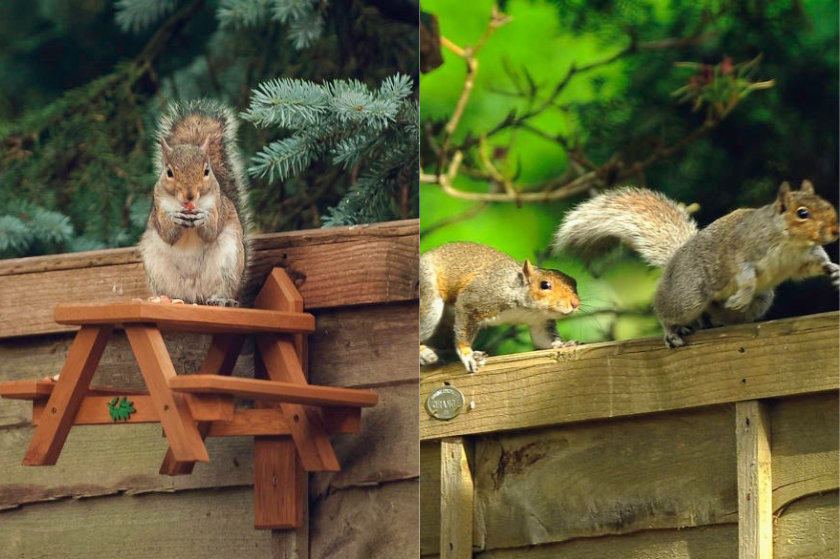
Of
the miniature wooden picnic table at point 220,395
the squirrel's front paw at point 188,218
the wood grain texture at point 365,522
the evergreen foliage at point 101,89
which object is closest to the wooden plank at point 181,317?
the miniature wooden picnic table at point 220,395

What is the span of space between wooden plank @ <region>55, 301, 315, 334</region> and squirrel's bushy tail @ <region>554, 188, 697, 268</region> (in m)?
0.32

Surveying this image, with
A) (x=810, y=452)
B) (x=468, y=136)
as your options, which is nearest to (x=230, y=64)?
(x=468, y=136)

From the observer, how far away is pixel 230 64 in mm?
2002

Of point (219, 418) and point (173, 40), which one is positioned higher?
point (173, 40)

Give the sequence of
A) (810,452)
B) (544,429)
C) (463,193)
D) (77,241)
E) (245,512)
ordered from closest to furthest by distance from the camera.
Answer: (810,452) < (544,429) < (463,193) < (245,512) < (77,241)

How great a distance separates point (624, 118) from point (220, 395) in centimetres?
50

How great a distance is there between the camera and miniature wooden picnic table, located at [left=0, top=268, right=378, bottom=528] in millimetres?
1479

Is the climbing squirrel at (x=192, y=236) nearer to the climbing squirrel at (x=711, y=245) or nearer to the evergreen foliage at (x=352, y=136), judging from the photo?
the evergreen foliage at (x=352, y=136)

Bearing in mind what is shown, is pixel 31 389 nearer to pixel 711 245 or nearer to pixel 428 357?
pixel 428 357

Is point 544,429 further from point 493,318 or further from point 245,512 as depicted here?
point 245,512

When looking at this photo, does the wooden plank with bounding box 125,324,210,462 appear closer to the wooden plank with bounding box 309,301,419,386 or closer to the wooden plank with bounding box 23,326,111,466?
the wooden plank with bounding box 23,326,111,466

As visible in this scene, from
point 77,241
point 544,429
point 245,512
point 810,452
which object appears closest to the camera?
point 810,452

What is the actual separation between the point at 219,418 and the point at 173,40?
0.73 metres

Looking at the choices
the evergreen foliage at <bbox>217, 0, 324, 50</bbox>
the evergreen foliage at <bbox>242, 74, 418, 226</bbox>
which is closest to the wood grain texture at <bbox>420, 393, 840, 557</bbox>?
the evergreen foliage at <bbox>242, 74, 418, 226</bbox>
